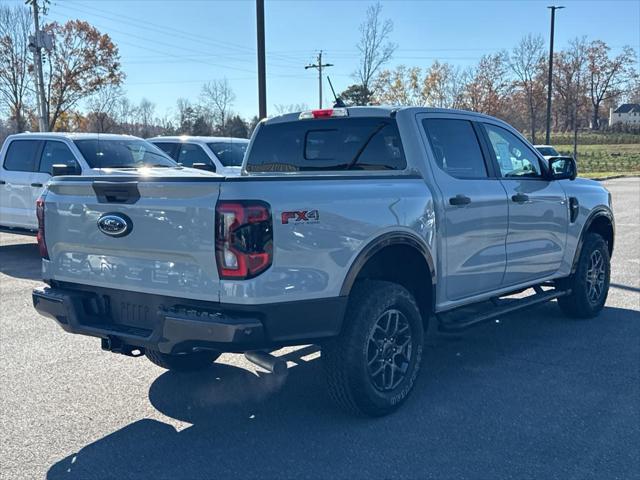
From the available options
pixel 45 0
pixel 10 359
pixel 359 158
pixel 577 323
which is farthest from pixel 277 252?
pixel 45 0

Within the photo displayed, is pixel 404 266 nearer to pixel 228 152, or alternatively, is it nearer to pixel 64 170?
pixel 64 170

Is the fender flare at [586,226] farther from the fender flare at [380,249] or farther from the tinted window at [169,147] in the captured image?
the tinted window at [169,147]

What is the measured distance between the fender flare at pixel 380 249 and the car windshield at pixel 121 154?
693cm

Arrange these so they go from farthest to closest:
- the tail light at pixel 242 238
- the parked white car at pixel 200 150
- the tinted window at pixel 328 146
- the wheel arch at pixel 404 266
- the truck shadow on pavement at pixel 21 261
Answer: the parked white car at pixel 200 150 < the truck shadow on pavement at pixel 21 261 < the tinted window at pixel 328 146 < the wheel arch at pixel 404 266 < the tail light at pixel 242 238

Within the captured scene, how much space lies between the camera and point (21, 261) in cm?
1024

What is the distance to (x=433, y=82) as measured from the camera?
147ft

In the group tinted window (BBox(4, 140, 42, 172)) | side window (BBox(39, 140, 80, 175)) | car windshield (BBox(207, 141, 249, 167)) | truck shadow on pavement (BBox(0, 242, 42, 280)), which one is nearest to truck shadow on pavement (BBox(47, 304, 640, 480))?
truck shadow on pavement (BBox(0, 242, 42, 280))

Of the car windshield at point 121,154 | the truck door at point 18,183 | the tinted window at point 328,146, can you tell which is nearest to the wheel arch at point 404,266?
the tinted window at point 328,146

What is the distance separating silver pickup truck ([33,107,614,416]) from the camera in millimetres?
3463

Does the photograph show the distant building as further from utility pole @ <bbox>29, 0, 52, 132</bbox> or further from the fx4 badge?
the fx4 badge

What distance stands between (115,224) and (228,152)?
33.3 ft

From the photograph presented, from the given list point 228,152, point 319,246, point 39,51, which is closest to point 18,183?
point 228,152

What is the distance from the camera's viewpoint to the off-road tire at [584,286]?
6.54 meters

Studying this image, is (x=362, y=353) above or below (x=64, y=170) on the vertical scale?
below
